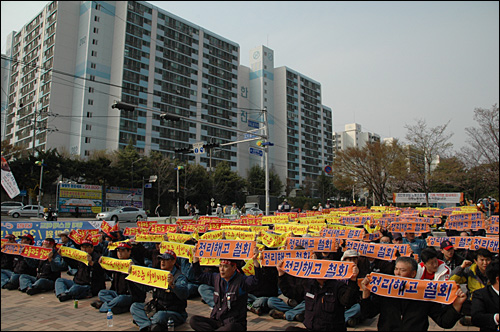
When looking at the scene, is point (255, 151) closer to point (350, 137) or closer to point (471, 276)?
point (471, 276)

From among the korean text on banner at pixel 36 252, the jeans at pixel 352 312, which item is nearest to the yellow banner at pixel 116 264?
the korean text on banner at pixel 36 252

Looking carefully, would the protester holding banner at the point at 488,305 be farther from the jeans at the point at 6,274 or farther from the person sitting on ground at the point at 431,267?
the jeans at the point at 6,274

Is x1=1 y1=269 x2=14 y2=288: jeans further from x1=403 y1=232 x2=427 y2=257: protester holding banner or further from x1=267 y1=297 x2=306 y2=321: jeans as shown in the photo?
x1=403 y1=232 x2=427 y2=257: protester holding banner

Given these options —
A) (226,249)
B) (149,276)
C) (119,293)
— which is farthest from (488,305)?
(119,293)

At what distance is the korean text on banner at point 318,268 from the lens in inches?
178

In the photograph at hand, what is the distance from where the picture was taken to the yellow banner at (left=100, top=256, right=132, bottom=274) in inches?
250

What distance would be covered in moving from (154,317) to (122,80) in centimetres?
6059

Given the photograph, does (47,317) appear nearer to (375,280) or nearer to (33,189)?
(375,280)

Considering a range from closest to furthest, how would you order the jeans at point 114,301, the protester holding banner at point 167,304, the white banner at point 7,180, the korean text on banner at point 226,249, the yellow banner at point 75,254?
the white banner at point 7,180 → the protester holding banner at point 167,304 → the korean text on banner at point 226,249 → the jeans at point 114,301 → the yellow banner at point 75,254

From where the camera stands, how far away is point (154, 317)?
5441mm

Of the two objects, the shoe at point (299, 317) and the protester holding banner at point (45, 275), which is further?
the protester holding banner at point (45, 275)

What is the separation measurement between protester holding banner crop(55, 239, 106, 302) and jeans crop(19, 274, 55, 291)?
401 millimetres

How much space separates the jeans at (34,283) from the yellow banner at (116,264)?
175cm

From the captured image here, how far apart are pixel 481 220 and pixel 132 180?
124 feet
